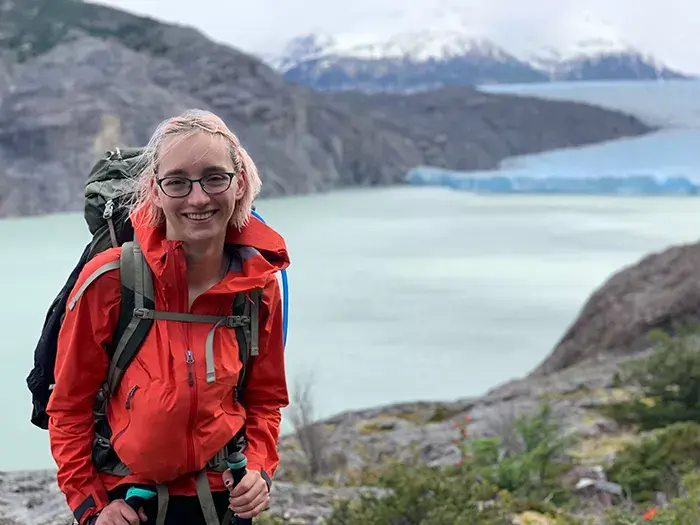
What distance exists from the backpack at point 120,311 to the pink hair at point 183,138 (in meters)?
0.05

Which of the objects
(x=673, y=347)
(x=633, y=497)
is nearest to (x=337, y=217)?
(x=673, y=347)

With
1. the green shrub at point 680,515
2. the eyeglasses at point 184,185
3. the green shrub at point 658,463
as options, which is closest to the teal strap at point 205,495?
the eyeglasses at point 184,185

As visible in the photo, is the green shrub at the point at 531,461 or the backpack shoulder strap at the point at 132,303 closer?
the backpack shoulder strap at the point at 132,303

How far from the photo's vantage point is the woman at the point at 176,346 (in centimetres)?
143

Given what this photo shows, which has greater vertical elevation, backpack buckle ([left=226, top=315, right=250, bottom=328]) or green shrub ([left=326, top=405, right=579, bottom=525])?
backpack buckle ([left=226, top=315, right=250, bottom=328])

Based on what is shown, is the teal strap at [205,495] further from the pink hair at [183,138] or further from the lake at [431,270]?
the lake at [431,270]

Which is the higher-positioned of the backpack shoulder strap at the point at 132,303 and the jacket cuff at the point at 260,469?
the backpack shoulder strap at the point at 132,303

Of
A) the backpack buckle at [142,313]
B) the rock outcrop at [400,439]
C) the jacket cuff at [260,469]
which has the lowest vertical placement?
the rock outcrop at [400,439]

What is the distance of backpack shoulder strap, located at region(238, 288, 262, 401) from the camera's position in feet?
4.95

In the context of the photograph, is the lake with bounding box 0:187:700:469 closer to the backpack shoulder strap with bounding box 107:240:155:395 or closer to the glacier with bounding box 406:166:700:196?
the glacier with bounding box 406:166:700:196

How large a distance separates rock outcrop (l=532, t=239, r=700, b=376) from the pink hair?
823 cm

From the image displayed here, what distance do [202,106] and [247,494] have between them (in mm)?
27645

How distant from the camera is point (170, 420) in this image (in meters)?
1.43

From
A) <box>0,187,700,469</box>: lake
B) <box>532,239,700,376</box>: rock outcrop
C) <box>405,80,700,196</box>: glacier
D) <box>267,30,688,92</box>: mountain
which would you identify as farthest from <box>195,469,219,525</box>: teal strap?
<box>267,30,688,92</box>: mountain
